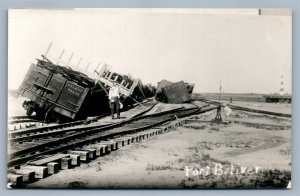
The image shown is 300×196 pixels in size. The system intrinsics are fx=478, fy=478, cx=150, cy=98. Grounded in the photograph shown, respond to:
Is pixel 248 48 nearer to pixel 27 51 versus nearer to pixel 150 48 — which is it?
pixel 150 48

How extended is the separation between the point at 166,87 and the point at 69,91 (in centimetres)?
38

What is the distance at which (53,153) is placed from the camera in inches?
71.0

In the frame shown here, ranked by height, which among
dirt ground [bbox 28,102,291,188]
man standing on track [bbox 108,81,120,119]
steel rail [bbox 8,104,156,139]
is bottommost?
dirt ground [bbox 28,102,291,188]

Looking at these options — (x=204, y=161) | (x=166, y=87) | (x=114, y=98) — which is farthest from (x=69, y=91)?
(x=204, y=161)

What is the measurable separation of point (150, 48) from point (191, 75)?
19cm

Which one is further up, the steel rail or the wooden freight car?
the wooden freight car

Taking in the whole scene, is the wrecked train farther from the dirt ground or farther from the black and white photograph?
the dirt ground

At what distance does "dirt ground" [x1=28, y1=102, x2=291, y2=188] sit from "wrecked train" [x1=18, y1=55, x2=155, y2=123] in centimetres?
19

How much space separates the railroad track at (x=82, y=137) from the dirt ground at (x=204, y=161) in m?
0.07

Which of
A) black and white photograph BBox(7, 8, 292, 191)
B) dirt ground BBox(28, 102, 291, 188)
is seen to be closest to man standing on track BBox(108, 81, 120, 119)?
black and white photograph BBox(7, 8, 292, 191)

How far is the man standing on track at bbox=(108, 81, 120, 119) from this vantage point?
6.05 feet

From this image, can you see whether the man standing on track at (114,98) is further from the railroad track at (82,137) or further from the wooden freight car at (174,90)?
the wooden freight car at (174,90)

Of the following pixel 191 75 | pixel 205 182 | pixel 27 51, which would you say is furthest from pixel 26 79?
pixel 205 182

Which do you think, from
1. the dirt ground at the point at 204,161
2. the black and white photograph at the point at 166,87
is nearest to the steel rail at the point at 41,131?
the black and white photograph at the point at 166,87
